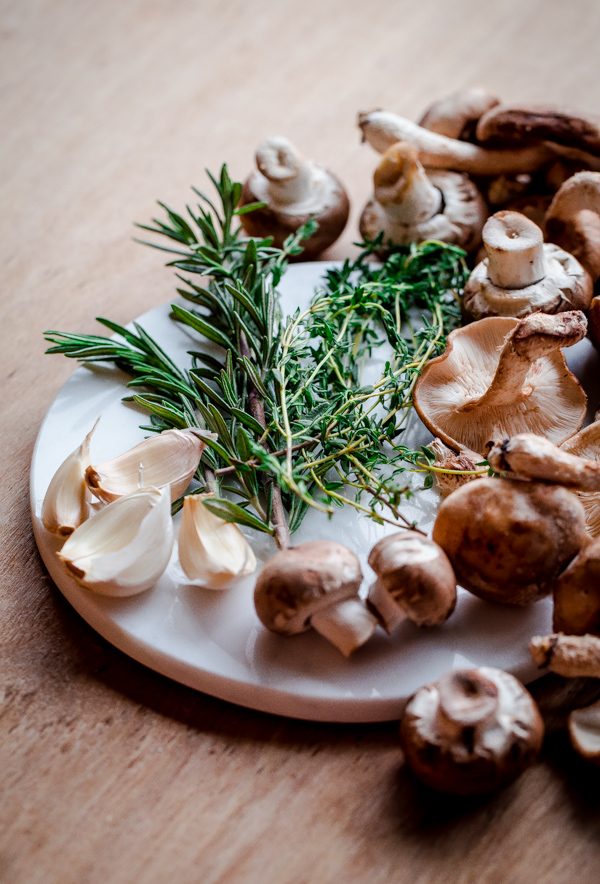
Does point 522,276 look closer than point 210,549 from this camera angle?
No

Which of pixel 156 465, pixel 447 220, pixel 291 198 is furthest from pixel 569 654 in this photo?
pixel 291 198

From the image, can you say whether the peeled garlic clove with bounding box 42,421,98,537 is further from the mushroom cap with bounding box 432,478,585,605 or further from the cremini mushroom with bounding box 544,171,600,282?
the cremini mushroom with bounding box 544,171,600,282

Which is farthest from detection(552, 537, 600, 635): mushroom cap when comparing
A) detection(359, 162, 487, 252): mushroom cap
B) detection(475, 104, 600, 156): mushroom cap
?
detection(475, 104, 600, 156): mushroom cap

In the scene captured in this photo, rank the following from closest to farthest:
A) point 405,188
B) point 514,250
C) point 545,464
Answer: point 545,464 → point 514,250 → point 405,188

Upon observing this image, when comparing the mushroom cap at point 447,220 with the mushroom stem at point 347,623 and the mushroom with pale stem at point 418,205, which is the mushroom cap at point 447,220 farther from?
the mushroom stem at point 347,623

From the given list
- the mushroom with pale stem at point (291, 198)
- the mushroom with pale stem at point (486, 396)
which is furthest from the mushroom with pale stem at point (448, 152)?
the mushroom with pale stem at point (486, 396)

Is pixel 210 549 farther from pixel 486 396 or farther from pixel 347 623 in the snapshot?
pixel 486 396

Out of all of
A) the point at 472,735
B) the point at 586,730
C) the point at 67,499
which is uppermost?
the point at 67,499
